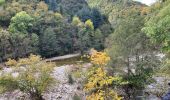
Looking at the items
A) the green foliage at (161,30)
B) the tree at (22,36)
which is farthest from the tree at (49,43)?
the green foliage at (161,30)

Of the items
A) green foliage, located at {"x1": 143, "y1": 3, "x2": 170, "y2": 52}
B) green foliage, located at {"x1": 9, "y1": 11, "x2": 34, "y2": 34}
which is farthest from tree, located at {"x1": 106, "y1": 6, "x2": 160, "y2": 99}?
green foliage, located at {"x1": 9, "y1": 11, "x2": 34, "y2": 34}

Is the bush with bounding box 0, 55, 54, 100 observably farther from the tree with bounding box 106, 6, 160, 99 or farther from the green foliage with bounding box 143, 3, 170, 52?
the green foliage with bounding box 143, 3, 170, 52

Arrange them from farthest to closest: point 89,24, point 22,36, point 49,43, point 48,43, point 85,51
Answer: point 89,24
point 85,51
point 49,43
point 48,43
point 22,36

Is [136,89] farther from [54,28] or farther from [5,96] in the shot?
[54,28]

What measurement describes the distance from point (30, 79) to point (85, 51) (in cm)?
4712

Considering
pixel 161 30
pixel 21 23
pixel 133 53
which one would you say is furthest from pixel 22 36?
pixel 161 30

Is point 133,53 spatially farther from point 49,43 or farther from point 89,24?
point 89,24

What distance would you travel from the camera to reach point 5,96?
38.7 m

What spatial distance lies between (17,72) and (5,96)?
361cm

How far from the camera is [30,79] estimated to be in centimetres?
3475

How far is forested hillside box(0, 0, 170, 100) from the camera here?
16.4m

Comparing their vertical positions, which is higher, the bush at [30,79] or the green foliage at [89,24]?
the green foliage at [89,24]

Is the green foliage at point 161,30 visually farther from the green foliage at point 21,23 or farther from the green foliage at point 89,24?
the green foliage at point 89,24

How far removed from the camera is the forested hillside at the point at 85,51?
644 inches
